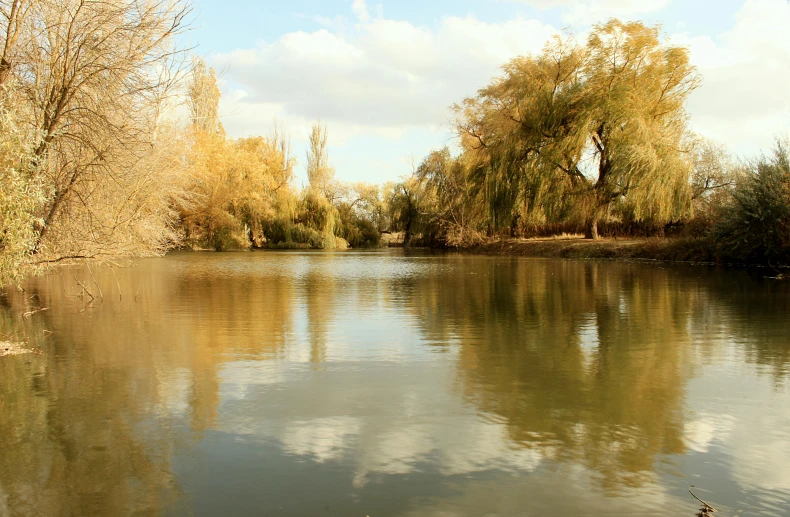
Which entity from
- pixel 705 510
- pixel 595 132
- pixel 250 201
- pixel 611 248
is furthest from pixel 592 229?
pixel 705 510

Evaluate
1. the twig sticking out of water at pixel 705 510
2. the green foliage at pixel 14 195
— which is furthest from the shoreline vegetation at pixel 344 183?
the twig sticking out of water at pixel 705 510

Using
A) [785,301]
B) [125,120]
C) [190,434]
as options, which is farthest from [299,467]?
[785,301]

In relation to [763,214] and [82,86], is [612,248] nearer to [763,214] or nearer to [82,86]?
[763,214]

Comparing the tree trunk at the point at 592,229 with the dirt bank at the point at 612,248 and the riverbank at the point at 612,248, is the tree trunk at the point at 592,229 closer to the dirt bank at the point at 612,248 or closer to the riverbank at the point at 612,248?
the riverbank at the point at 612,248

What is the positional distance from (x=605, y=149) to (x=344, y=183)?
2651 centimetres

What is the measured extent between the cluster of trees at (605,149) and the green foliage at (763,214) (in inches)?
3.4

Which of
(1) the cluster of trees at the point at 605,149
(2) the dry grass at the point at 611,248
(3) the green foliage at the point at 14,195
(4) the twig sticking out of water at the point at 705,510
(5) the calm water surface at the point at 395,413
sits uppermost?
(1) the cluster of trees at the point at 605,149

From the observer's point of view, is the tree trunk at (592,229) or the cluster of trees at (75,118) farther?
the tree trunk at (592,229)

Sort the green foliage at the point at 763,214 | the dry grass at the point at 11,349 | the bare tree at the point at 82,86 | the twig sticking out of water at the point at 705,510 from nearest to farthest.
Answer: the twig sticking out of water at the point at 705,510, the dry grass at the point at 11,349, the bare tree at the point at 82,86, the green foliage at the point at 763,214

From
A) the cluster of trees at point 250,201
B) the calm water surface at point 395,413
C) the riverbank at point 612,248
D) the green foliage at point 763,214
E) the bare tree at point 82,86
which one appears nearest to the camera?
the calm water surface at point 395,413

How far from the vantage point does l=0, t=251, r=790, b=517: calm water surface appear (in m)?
3.72

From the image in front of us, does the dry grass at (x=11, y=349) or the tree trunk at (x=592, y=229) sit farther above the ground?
the tree trunk at (x=592, y=229)

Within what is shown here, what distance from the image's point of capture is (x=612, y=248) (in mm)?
28031

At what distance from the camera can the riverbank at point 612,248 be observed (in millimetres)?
24578
